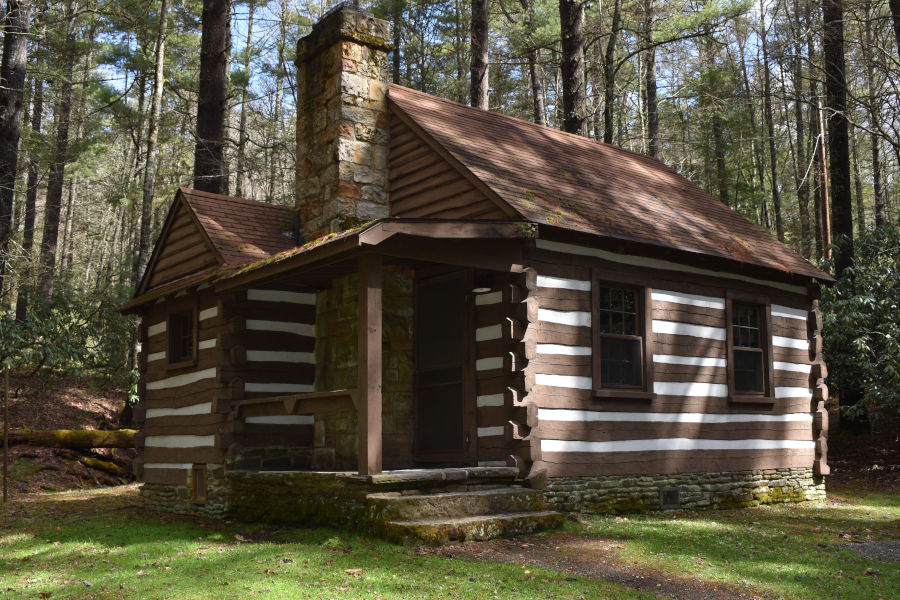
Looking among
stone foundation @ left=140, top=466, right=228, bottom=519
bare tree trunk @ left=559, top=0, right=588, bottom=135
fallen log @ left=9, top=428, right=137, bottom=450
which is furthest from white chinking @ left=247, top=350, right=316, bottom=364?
bare tree trunk @ left=559, top=0, right=588, bottom=135

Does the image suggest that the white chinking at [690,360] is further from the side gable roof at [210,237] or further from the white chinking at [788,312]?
the side gable roof at [210,237]

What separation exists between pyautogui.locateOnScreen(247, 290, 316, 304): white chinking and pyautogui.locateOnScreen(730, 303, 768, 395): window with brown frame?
6.57 m

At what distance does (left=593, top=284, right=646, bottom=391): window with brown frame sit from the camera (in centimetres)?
1094

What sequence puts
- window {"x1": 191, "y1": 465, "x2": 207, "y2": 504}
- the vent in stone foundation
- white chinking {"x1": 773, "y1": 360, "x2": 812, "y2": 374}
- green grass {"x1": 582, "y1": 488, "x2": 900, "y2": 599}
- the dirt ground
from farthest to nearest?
1. the dirt ground
2. white chinking {"x1": 773, "y1": 360, "x2": 812, "y2": 374}
3. window {"x1": 191, "y1": 465, "x2": 207, "y2": 504}
4. the vent in stone foundation
5. green grass {"x1": 582, "y1": 488, "x2": 900, "y2": 599}

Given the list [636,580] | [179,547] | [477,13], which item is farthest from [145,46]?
[636,580]

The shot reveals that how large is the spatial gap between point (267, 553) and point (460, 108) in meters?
8.49

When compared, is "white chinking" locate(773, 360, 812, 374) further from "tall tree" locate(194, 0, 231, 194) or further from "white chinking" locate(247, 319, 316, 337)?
"tall tree" locate(194, 0, 231, 194)

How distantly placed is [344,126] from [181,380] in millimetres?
4695

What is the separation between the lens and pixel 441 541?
7832 mm

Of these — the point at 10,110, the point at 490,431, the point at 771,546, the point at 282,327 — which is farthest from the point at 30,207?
the point at 771,546

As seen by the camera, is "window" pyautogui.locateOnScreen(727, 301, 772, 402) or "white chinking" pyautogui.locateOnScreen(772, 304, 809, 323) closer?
"window" pyautogui.locateOnScreen(727, 301, 772, 402)

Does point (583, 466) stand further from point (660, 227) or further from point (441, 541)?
point (660, 227)

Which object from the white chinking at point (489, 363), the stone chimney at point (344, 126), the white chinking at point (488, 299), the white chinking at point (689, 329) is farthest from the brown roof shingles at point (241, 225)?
the white chinking at point (689, 329)

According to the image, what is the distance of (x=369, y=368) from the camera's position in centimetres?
834
